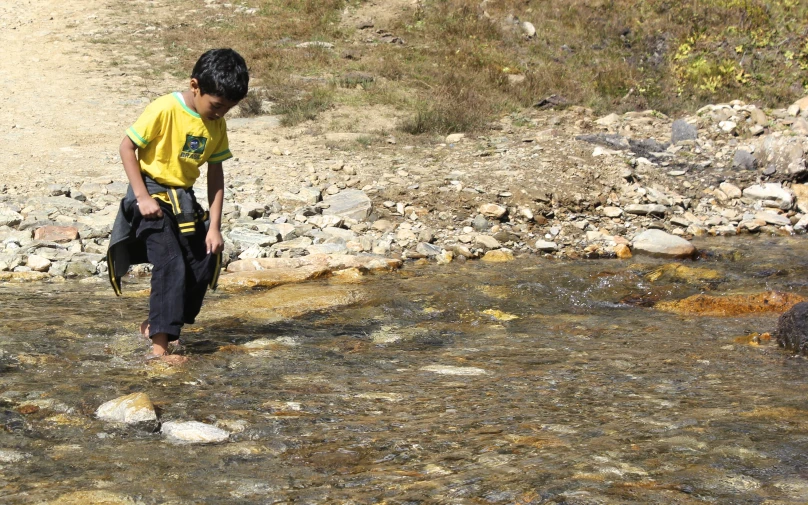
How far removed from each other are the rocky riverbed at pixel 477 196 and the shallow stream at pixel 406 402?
4.61 feet

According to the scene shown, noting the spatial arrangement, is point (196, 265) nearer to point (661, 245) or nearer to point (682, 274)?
point (682, 274)

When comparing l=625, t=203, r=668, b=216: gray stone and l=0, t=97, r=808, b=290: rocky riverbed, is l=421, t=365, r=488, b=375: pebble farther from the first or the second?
l=625, t=203, r=668, b=216: gray stone

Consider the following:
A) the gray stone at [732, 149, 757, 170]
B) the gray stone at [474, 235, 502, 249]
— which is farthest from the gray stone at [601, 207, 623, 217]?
the gray stone at [732, 149, 757, 170]

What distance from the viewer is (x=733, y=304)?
5.47 metres

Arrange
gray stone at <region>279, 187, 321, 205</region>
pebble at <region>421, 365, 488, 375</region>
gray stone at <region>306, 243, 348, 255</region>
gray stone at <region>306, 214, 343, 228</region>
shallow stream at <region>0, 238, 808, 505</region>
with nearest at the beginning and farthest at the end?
shallow stream at <region>0, 238, 808, 505</region>
pebble at <region>421, 365, 488, 375</region>
gray stone at <region>306, 243, 348, 255</region>
gray stone at <region>306, 214, 343, 228</region>
gray stone at <region>279, 187, 321, 205</region>

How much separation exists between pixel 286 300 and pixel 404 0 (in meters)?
Result: 13.1

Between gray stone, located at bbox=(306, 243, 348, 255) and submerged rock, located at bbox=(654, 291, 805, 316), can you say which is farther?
gray stone, located at bbox=(306, 243, 348, 255)

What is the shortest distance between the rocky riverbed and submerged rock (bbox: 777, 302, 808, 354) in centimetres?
304

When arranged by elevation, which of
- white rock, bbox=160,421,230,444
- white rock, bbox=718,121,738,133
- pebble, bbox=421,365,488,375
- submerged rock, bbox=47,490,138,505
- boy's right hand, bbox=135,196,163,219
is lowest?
pebble, bbox=421,365,488,375

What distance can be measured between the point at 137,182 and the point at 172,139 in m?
0.26

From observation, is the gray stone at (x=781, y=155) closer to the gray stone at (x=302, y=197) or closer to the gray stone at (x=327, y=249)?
the gray stone at (x=302, y=197)

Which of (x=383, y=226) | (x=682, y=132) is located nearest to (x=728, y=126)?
(x=682, y=132)

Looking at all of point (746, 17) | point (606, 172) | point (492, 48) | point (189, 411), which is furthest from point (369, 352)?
point (746, 17)

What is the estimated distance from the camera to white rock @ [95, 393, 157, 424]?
2945mm
